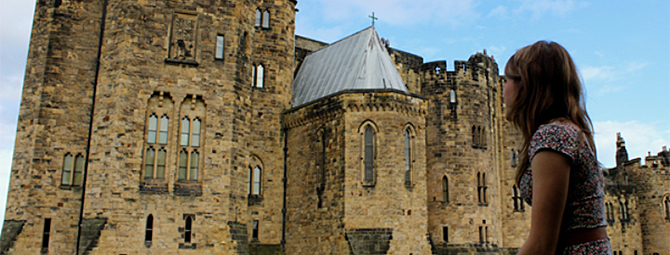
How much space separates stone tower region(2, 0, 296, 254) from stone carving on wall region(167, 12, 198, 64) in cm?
4

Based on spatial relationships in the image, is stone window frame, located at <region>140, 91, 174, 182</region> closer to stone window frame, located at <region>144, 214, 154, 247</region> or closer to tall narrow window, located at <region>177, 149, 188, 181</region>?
tall narrow window, located at <region>177, 149, 188, 181</region>

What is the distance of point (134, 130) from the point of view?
21594mm

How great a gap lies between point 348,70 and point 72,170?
1192 cm

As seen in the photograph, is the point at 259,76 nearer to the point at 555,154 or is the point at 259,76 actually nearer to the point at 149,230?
the point at 149,230

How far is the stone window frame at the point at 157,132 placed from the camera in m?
21.8

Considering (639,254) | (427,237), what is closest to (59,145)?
(427,237)

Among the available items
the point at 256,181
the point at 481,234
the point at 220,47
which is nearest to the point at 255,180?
the point at 256,181

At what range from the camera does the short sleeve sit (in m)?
2.40

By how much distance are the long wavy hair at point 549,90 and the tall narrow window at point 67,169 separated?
23251 mm

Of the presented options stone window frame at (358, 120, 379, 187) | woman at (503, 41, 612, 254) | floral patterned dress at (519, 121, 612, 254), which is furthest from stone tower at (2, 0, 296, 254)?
floral patterned dress at (519, 121, 612, 254)

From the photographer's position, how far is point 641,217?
41.0m

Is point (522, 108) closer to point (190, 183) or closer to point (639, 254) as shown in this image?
point (190, 183)

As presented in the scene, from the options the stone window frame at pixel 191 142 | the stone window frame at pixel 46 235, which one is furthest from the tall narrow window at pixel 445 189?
the stone window frame at pixel 46 235

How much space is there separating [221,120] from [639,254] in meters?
31.1
